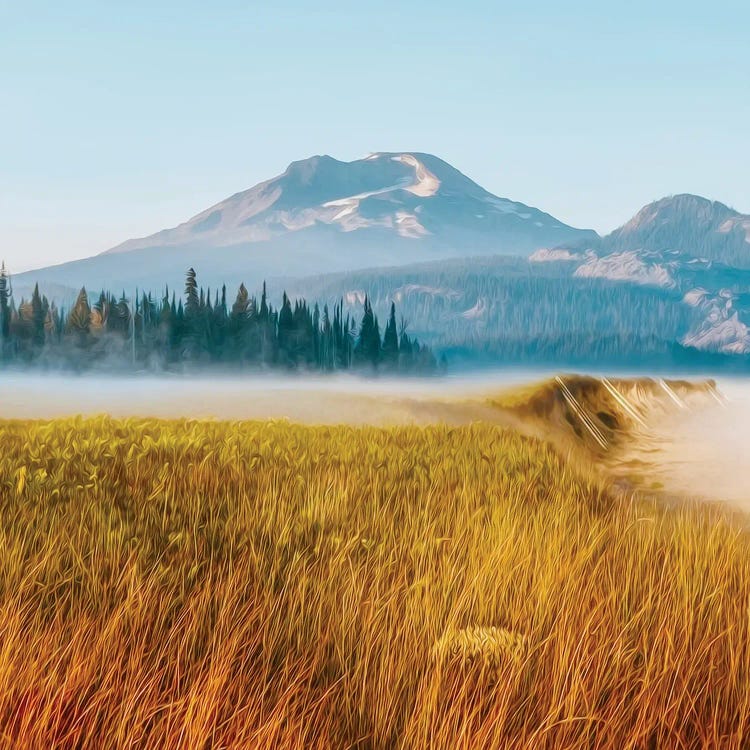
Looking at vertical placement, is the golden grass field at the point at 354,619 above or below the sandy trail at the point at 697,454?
above

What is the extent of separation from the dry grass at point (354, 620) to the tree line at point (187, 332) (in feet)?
153

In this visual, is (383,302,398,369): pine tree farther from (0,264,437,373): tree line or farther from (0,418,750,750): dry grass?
(0,418,750,750): dry grass

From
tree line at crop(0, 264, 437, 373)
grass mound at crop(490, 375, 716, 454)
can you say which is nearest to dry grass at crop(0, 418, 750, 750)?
grass mound at crop(490, 375, 716, 454)

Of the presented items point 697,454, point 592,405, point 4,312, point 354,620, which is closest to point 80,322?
point 4,312

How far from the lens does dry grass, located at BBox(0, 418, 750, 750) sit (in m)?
4.12

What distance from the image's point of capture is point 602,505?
9.71 m

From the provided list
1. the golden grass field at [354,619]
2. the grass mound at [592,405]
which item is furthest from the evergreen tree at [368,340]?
the golden grass field at [354,619]

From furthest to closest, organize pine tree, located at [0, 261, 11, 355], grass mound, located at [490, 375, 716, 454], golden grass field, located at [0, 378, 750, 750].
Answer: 1. pine tree, located at [0, 261, 11, 355]
2. grass mound, located at [490, 375, 716, 454]
3. golden grass field, located at [0, 378, 750, 750]

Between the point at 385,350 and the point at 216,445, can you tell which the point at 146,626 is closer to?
the point at 216,445

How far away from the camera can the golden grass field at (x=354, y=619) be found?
4121mm

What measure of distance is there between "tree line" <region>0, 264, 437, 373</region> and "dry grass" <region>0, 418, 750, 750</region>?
46677 mm

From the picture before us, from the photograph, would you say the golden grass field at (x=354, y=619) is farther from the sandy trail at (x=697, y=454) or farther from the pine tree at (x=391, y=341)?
the pine tree at (x=391, y=341)

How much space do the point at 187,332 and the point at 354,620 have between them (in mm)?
57437

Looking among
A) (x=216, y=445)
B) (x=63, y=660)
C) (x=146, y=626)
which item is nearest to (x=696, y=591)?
(x=146, y=626)
